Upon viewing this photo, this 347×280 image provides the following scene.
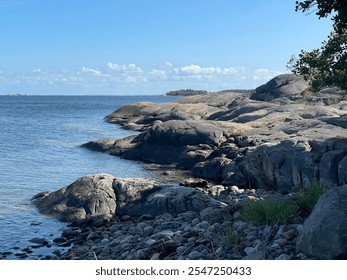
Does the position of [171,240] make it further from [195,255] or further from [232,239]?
[232,239]

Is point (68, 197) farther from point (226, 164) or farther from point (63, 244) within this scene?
point (226, 164)

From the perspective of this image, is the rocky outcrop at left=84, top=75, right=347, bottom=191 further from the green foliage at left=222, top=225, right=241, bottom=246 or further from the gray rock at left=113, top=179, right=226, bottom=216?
the green foliage at left=222, top=225, right=241, bottom=246

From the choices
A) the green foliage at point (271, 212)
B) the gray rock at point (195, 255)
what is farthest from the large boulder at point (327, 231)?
the gray rock at point (195, 255)

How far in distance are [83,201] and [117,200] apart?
146 cm

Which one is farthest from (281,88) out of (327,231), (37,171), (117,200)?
(327,231)

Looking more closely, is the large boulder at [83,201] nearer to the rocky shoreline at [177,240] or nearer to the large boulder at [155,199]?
the large boulder at [155,199]

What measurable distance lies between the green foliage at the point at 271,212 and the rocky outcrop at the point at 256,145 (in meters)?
7.08

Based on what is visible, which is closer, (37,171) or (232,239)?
(232,239)

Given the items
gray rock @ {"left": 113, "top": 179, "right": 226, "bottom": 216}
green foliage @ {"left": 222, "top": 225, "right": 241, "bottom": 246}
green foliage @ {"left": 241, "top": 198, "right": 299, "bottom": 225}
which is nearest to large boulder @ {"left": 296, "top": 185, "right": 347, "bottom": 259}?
green foliage @ {"left": 222, "top": 225, "right": 241, "bottom": 246}

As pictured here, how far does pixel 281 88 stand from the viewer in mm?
69812

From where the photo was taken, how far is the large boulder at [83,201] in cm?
2012

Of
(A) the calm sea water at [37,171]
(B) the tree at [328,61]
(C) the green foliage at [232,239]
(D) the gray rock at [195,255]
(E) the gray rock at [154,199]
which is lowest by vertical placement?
(A) the calm sea water at [37,171]

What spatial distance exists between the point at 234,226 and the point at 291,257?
3144mm
